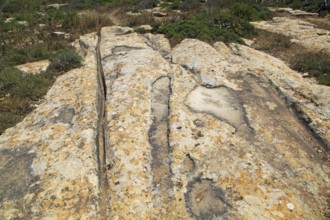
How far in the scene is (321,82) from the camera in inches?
353

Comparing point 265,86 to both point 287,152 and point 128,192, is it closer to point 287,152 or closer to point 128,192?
point 287,152

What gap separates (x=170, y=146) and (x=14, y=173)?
3203mm

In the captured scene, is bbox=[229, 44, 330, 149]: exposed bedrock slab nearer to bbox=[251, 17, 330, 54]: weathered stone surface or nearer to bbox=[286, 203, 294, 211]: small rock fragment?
bbox=[286, 203, 294, 211]: small rock fragment

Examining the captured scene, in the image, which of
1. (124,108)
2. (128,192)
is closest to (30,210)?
(128,192)

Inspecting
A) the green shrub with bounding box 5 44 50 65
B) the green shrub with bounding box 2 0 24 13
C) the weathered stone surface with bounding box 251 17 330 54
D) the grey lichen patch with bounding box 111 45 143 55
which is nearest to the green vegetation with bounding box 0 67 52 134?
the green shrub with bounding box 5 44 50 65

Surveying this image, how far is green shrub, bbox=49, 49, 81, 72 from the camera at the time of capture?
31.8 feet

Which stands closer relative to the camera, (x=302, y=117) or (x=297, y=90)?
(x=302, y=117)

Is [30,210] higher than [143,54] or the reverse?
the reverse

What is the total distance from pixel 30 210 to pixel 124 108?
3.25m

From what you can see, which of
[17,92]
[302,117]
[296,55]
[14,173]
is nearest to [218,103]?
[302,117]

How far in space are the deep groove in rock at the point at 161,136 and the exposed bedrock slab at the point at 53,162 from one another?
1193 millimetres

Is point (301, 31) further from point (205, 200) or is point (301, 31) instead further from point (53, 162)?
point (53, 162)

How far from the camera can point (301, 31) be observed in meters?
13.9

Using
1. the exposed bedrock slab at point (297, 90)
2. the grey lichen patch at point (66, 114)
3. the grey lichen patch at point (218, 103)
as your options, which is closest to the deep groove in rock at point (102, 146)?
the grey lichen patch at point (66, 114)
